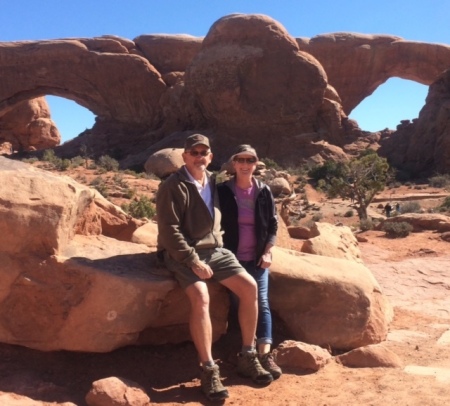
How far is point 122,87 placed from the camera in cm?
3288

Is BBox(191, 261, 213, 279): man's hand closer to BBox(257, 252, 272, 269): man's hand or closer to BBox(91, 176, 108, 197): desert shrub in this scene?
BBox(257, 252, 272, 269): man's hand

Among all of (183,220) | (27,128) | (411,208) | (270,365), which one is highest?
(27,128)

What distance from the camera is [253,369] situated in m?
4.00

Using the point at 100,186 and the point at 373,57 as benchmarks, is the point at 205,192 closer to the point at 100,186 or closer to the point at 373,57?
the point at 100,186

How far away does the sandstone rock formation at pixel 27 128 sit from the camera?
35625 millimetres

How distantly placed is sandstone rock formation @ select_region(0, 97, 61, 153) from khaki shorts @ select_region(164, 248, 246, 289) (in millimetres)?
33797

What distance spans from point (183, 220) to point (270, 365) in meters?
1.26

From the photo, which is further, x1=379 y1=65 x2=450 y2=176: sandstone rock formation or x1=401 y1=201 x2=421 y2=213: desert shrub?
x1=379 y1=65 x2=450 y2=176: sandstone rock formation

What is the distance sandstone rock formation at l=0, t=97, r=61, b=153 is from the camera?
117 ft

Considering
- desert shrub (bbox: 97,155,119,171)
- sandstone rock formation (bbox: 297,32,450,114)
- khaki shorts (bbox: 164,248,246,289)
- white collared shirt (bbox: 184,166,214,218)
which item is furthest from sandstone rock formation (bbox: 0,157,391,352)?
sandstone rock formation (bbox: 297,32,450,114)

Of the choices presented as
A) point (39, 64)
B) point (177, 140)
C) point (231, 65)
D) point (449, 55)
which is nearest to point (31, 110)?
point (39, 64)

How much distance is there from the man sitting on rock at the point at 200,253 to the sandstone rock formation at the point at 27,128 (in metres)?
33.6

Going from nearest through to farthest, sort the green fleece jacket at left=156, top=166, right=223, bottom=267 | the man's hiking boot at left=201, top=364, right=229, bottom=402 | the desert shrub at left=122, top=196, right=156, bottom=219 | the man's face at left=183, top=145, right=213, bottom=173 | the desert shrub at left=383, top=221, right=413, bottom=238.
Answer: the man's hiking boot at left=201, top=364, right=229, bottom=402
the green fleece jacket at left=156, top=166, right=223, bottom=267
the man's face at left=183, top=145, right=213, bottom=173
the desert shrub at left=122, top=196, right=156, bottom=219
the desert shrub at left=383, top=221, right=413, bottom=238

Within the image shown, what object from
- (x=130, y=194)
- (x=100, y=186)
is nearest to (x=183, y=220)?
(x=130, y=194)
